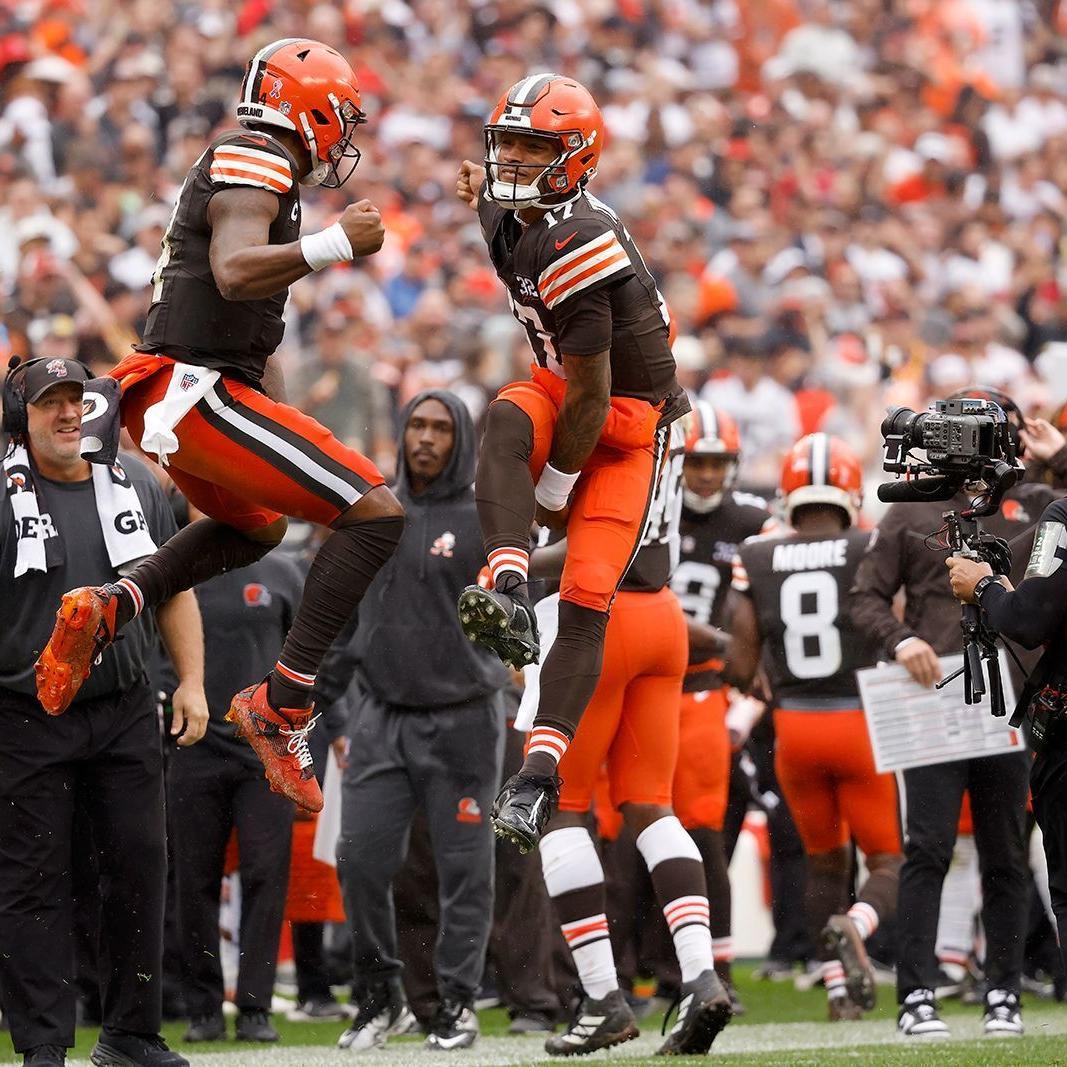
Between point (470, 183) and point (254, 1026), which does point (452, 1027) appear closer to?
point (254, 1026)

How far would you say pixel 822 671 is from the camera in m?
9.59

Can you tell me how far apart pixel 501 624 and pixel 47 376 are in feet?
6.83

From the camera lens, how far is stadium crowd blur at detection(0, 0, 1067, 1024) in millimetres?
14711

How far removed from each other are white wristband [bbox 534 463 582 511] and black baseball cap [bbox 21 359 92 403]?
5.42ft

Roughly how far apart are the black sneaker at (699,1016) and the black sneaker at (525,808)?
3.49 feet

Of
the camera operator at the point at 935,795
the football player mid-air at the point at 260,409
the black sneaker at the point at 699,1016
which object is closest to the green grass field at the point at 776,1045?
the black sneaker at the point at 699,1016

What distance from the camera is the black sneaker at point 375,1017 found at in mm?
8594

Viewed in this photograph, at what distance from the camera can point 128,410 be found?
6.70 meters

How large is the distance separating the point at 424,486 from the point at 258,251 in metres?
3.07

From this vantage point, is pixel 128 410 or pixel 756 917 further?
pixel 756 917

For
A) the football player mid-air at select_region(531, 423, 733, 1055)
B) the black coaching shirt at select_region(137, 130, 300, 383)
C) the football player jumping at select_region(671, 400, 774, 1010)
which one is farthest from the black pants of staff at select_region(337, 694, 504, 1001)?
the black coaching shirt at select_region(137, 130, 300, 383)

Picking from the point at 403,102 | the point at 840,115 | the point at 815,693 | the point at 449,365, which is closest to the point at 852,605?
the point at 815,693

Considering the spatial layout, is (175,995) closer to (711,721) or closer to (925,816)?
(711,721)

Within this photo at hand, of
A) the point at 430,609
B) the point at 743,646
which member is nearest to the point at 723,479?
the point at 743,646
